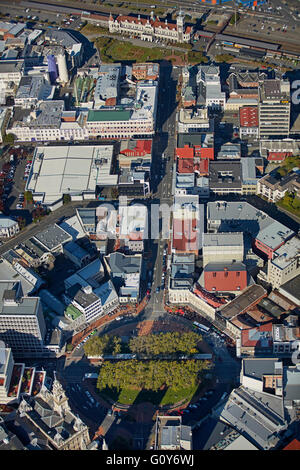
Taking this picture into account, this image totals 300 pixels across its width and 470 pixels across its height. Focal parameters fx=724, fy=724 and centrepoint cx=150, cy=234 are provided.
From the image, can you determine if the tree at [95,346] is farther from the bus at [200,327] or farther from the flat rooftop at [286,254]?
the flat rooftop at [286,254]

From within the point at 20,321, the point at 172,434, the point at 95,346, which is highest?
the point at 20,321

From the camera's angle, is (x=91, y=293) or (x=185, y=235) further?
(x=185, y=235)

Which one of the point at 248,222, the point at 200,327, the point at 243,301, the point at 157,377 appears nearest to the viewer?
the point at 157,377

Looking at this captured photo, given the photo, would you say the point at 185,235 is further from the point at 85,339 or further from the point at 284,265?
the point at 85,339

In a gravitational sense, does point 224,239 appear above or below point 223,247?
above

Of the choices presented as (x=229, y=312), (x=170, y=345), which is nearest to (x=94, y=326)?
(x=170, y=345)

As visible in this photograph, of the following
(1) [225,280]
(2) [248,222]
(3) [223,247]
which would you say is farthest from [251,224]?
(1) [225,280]
